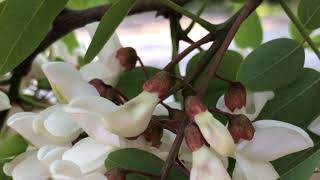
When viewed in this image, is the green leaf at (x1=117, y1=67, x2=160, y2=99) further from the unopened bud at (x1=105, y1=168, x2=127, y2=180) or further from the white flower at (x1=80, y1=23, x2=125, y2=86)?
the unopened bud at (x1=105, y1=168, x2=127, y2=180)

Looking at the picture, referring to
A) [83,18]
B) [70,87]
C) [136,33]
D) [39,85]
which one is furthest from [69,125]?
[136,33]

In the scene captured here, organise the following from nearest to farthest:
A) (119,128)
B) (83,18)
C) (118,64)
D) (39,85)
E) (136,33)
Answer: (119,128) < (118,64) < (83,18) < (39,85) < (136,33)

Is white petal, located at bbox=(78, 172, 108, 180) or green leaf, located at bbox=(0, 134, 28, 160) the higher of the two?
white petal, located at bbox=(78, 172, 108, 180)

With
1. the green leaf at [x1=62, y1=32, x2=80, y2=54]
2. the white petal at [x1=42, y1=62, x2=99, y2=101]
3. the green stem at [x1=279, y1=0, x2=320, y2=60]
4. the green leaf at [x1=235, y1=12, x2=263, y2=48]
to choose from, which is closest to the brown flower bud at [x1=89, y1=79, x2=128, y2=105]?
the white petal at [x1=42, y1=62, x2=99, y2=101]

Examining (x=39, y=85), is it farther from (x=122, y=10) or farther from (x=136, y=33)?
(x=136, y=33)

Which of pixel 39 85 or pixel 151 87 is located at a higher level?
pixel 151 87

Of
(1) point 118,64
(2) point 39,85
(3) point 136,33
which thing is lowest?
(3) point 136,33

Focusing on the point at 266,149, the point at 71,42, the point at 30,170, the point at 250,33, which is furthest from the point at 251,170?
the point at 71,42

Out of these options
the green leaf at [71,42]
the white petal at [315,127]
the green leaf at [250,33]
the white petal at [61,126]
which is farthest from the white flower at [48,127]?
the green leaf at [71,42]
